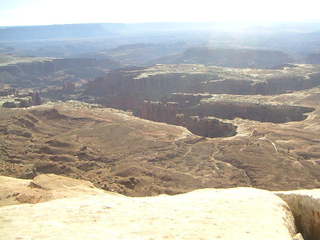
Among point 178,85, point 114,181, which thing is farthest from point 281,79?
point 114,181

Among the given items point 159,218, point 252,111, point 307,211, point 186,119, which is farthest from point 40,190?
point 252,111

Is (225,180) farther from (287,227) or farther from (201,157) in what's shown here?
(287,227)

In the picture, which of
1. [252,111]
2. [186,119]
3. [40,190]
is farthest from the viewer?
[252,111]

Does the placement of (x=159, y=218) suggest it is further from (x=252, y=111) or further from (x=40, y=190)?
(x=252, y=111)

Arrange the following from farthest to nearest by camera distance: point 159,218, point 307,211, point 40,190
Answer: point 40,190 → point 307,211 → point 159,218

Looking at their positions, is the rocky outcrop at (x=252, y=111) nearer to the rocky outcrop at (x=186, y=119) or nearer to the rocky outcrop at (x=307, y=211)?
the rocky outcrop at (x=186, y=119)

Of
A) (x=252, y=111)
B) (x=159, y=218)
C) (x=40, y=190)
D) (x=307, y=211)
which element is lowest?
(x=252, y=111)
